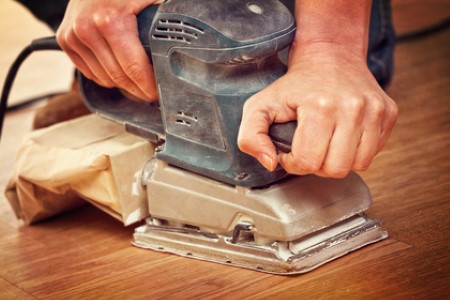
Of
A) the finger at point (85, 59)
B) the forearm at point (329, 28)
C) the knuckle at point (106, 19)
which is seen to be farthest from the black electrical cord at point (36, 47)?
the forearm at point (329, 28)

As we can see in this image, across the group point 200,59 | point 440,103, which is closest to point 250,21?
point 200,59

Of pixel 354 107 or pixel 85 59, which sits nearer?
pixel 354 107

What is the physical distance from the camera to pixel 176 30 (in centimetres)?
126

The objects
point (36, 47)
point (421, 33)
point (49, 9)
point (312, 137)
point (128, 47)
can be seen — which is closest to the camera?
point (312, 137)

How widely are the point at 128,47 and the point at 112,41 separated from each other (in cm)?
3

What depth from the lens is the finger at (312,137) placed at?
1.13m

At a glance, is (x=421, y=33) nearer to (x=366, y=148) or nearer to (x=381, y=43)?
(x=381, y=43)

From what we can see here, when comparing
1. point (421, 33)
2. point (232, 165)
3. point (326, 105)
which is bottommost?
point (421, 33)

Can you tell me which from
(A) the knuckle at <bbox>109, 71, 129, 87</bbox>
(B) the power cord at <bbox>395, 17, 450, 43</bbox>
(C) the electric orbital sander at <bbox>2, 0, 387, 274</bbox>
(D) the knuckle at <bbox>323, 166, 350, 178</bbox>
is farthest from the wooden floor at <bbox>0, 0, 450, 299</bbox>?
(B) the power cord at <bbox>395, 17, 450, 43</bbox>

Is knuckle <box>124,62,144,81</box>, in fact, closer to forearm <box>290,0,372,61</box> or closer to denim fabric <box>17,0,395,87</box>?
forearm <box>290,0,372,61</box>

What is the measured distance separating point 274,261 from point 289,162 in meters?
0.16

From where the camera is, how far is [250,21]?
1194mm

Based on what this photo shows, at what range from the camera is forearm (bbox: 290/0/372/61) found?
4.15 feet

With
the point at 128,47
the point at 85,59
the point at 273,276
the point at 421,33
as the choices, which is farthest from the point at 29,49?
the point at 421,33
